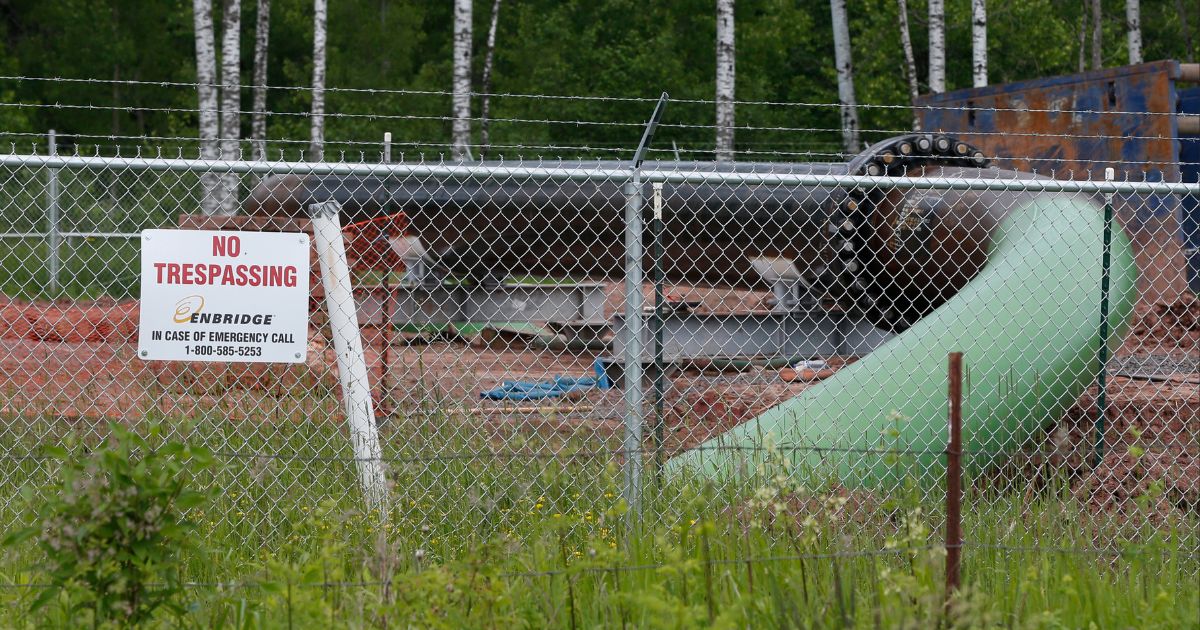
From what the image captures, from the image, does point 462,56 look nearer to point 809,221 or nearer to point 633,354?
point 809,221

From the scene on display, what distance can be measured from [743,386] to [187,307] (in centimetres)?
497

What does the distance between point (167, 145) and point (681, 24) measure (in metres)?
14.3

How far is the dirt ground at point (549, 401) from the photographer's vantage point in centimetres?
549

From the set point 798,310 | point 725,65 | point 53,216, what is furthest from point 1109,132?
point 53,216

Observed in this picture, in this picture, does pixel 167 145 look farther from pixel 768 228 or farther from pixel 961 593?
pixel 961 593

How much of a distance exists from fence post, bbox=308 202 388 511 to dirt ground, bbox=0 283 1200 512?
391mm

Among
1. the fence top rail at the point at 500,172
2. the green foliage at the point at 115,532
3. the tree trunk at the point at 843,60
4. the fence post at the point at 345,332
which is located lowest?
the green foliage at the point at 115,532

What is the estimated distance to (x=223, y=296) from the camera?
4.09 meters

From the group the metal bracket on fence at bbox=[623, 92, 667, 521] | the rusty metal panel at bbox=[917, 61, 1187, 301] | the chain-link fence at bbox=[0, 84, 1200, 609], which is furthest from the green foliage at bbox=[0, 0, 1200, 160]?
the metal bracket on fence at bbox=[623, 92, 667, 521]

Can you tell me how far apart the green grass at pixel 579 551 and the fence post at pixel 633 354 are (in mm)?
112

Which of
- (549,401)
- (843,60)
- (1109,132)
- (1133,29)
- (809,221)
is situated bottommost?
(549,401)

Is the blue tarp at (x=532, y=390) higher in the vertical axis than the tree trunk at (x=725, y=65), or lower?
lower

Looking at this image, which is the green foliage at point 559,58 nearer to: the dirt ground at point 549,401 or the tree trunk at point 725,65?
the tree trunk at point 725,65

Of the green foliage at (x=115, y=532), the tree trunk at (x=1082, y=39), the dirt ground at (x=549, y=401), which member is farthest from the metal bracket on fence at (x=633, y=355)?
the tree trunk at (x=1082, y=39)
